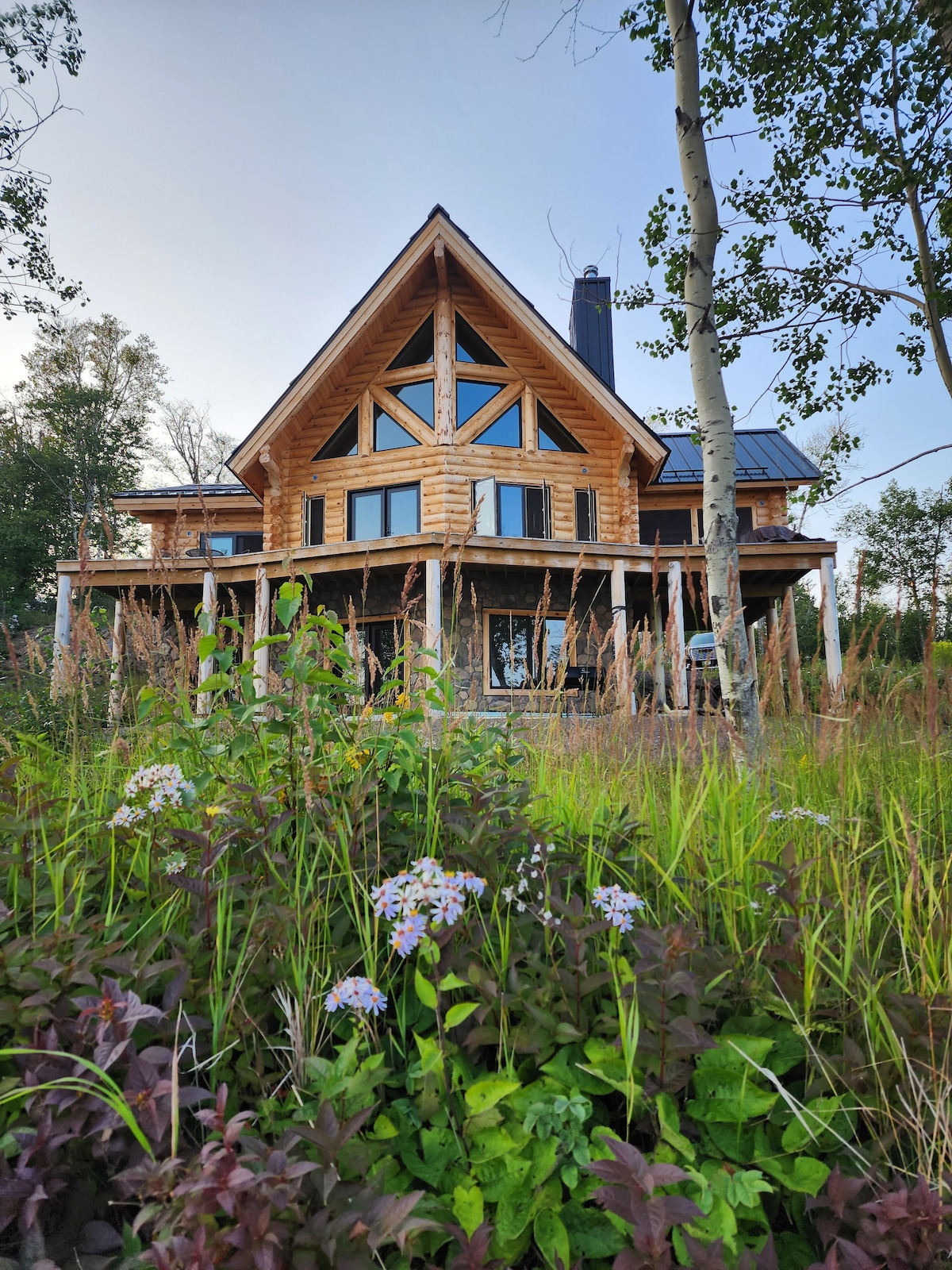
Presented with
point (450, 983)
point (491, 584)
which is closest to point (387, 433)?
point (491, 584)

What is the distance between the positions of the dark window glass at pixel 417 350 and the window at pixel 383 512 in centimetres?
256

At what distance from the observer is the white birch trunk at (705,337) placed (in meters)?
3.90

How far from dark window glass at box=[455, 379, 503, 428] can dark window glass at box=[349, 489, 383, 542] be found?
2161 millimetres

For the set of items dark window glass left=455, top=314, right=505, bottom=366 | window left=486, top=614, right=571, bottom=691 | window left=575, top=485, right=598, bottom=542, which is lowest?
window left=486, top=614, right=571, bottom=691

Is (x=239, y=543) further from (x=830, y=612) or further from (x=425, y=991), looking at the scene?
(x=425, y=991)

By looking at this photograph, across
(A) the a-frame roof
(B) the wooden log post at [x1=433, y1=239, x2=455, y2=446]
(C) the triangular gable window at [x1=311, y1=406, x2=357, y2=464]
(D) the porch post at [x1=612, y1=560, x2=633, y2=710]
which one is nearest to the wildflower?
(D) the porch post at [x1=612, y1=560, x2=633, y2=710]

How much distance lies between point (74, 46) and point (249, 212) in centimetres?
313

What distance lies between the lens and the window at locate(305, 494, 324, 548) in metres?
13.6

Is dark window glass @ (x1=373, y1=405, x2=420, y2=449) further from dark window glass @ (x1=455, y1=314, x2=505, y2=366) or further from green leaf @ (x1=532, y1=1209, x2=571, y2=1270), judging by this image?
green leaf @ (x1=532, y1=1209, x2=571, y2=1270)

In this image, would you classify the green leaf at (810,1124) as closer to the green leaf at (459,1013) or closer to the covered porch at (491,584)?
the green leaf at (459,1013)

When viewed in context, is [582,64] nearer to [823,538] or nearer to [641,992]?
[641,992]

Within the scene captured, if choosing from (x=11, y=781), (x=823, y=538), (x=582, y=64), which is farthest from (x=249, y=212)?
(x=11, y=781)

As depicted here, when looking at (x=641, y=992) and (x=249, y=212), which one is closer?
(x=641, y=992)

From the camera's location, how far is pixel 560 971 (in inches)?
54.9
